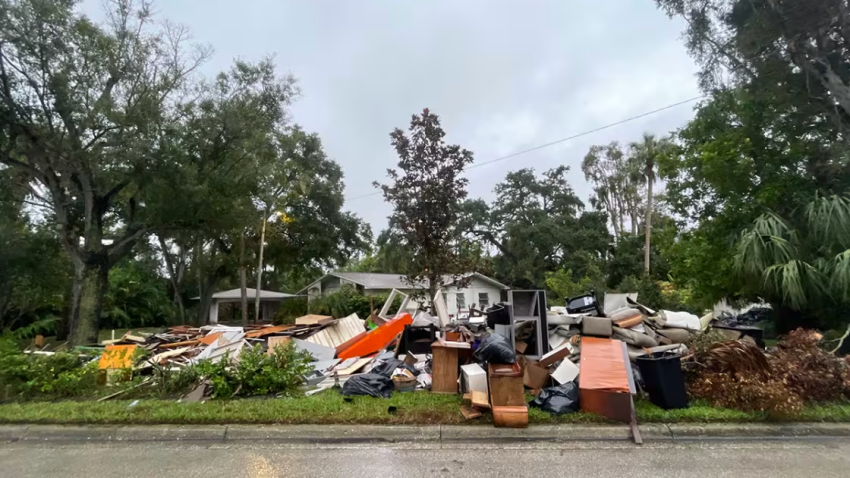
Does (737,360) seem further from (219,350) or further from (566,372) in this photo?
(219,350)

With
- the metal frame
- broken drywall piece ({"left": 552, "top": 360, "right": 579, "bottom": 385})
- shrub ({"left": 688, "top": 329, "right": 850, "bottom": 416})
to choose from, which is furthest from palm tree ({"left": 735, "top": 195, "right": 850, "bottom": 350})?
broken drywall piece ({"left": 552, "top": 360, "right": 579, "bottom": 385})

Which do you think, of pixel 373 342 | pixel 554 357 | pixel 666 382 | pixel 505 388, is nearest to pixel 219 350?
pixel 373 342

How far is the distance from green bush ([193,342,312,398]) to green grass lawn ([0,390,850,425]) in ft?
1.01

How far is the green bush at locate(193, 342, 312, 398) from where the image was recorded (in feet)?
20.7

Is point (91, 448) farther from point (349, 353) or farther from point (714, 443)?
point (714, 443)

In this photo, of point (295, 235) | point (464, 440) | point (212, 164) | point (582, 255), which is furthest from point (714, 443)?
point (582, 255)

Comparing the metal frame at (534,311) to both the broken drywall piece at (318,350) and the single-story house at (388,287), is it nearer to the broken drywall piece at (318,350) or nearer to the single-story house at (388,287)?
the broken drywall piece at (318,350)

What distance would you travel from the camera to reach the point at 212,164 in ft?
48.0

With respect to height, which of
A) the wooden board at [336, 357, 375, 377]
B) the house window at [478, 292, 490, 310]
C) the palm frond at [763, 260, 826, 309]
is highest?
the house window at [478, 292, 490, 310]

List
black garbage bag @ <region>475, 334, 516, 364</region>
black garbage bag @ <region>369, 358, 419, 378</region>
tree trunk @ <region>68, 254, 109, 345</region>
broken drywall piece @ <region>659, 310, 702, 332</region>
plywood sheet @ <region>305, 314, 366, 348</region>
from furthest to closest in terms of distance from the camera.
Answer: tree trunk @ <region>68, 254, 109, 345</region>
plywood sheet @ <region>305, 314, 366, 348</region>
broken drywall piece @ <region>659, 310, 702, 332</region>
black garbage bag @ <region>369, 358, 419, 378</region>
black garbage bag @ <region>475, 334, 516, 364</region>

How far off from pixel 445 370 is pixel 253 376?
2.71 m

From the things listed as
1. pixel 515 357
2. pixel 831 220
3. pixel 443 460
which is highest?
pixel 831 220

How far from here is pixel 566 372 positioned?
6062 mm

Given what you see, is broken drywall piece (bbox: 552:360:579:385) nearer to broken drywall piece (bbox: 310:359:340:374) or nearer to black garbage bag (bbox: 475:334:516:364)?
black garbage bag (bbox: 475:334:516:364)
